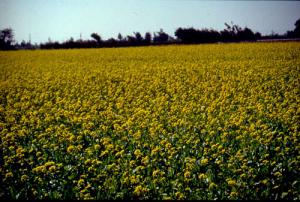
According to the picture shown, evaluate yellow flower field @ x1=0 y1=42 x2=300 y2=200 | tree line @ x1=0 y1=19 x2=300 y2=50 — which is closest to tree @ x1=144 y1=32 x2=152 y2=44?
tree line @ x1=0 y1=19 x2=300 y2=50

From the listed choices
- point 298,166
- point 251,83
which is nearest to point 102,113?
point 298,166

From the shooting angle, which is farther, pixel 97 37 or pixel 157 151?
pixel 97 37

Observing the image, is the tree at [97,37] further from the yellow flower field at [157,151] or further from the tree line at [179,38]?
the yellow flower field at [157,151]

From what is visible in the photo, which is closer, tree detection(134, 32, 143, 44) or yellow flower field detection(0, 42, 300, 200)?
yellow flower field detection(0, 42, 300, 200)

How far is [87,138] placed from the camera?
7.26 m

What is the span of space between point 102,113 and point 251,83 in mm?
5982

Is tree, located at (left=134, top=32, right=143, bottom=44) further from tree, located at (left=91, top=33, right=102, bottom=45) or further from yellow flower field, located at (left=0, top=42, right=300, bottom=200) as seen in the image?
yellow flower field, located at (left=0, top=42, right=300, bottom=200)

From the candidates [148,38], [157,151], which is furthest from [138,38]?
[157,151]

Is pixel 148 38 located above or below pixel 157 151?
above

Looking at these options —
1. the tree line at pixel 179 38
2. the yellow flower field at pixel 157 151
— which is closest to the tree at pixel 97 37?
the tree line at pixel 179 38

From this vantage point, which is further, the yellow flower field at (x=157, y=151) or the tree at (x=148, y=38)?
the tree at (x=148, y=38)

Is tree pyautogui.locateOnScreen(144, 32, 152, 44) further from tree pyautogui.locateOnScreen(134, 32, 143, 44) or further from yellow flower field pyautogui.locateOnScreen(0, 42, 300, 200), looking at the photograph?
yellow flower field pyautogui.locateOnScreen(0, 42, 300, 200)

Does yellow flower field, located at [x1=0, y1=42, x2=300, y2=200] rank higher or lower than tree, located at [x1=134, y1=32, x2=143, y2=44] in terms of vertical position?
lower

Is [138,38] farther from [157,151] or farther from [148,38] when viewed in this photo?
[157,151]
